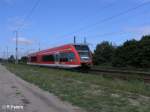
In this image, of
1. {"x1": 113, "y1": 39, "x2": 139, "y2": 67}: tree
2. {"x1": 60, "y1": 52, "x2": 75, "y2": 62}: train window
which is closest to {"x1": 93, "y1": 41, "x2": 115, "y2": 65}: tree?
{"x1": 113, "y1": 39, "x2": 139, "y2": 67}: tree

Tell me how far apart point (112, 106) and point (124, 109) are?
63 cm

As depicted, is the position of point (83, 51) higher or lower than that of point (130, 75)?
higher

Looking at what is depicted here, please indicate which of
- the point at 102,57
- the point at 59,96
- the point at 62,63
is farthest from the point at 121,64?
the point at 59,96

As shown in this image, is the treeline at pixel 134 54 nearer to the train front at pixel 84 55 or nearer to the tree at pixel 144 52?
the tree at pixel 144 52

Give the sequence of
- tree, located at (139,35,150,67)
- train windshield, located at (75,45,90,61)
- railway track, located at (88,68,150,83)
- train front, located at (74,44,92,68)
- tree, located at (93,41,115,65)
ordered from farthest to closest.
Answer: tree, located at (93,41,115,65) < tree, located at (139,35,150,67) < train windshield, located at (75,45,90,61) < train front, located at (74,44,92,68) < railway track, located at (88,68,150,83)

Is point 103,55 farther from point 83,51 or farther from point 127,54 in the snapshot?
point 83,51

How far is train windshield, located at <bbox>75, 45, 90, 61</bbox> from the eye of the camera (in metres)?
36.1

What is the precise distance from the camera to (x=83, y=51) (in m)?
36.5

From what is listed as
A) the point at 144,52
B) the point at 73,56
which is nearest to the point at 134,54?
the point at 144,52

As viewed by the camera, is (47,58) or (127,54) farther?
(127,54)

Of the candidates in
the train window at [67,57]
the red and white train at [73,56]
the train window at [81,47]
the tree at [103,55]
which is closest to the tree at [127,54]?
the tree at [103,55]

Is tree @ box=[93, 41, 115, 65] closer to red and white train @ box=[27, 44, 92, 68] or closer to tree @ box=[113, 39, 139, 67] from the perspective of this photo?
tree @ box=[113, 39, 139, 67]

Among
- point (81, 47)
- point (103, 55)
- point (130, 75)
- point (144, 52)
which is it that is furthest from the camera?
point (103, 55)

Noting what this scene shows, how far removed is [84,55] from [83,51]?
1.42 ft
